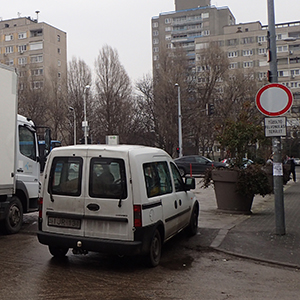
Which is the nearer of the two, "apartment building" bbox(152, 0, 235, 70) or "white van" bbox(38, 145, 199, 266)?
"white van" bbox(38, 145, 199, 266)

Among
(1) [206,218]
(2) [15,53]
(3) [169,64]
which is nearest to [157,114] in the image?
(3) [169,64]

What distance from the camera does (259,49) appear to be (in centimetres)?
8425

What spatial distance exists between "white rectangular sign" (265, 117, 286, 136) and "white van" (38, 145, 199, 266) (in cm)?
292

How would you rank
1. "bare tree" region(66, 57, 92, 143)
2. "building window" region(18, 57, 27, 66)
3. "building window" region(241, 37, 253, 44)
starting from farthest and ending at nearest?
1. "building window" region(18, 57, 27, 66)
2. "building window" region(241, 37, 253, 44)
3. "bare tree" region(66, 57, 92, 143)

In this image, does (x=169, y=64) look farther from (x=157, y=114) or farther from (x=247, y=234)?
(x=247, y=234)

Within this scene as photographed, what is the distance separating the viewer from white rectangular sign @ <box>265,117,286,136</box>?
8555mm

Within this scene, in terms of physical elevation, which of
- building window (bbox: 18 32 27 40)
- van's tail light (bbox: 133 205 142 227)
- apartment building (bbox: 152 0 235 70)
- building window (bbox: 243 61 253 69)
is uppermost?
apartment building (bbox: 152 0 235 70)

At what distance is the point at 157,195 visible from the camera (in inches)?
267

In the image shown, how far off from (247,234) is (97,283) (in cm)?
410

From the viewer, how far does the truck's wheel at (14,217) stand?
9351 millimetres

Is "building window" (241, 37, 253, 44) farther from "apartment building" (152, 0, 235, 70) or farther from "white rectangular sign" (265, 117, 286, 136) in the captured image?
"white rectangular sign" (265, 117, 286, 136)

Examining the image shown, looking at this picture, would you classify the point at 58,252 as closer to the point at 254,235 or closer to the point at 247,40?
the point at 254,235

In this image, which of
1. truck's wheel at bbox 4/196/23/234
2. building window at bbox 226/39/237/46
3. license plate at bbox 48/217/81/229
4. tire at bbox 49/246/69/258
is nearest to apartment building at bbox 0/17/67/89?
building window at bbox 226/39/237/46

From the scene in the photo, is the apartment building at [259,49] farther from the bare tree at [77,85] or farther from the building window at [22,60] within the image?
the building window at [22,60]
